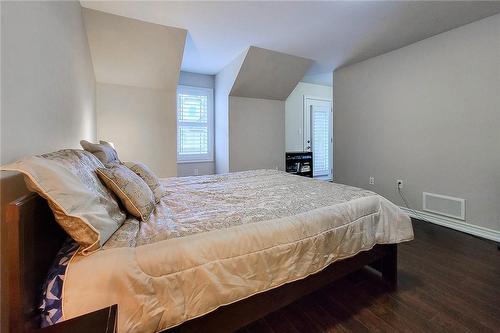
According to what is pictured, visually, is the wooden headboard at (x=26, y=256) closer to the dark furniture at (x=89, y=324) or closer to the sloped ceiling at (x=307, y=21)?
the dark furniture at (x=89, y=324)

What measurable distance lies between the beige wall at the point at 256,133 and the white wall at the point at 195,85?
0.83 metres

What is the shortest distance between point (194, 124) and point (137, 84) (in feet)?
4.29

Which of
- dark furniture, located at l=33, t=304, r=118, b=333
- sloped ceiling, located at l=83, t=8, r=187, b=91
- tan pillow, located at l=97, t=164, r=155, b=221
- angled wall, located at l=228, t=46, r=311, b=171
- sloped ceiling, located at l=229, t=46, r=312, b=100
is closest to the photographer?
dark furniture, located at l=33, t=304, r=118, b=333

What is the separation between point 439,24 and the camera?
2.68 m

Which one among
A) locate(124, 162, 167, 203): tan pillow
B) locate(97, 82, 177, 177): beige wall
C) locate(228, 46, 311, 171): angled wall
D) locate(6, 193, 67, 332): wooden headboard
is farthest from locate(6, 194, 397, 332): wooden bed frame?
locate(228, 46, 311, 171): angled wall

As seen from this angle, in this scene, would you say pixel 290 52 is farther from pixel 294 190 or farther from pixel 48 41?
pixel 48 41

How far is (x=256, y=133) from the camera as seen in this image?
4570 millimetres

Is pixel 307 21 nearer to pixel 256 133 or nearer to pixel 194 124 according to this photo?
pixel 256 133

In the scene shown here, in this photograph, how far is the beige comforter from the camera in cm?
82

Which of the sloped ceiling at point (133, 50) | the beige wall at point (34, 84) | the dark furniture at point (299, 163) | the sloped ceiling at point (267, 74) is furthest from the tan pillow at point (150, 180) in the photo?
the dark furniture at point (299, 163)

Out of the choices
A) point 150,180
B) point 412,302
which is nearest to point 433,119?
point 412,302

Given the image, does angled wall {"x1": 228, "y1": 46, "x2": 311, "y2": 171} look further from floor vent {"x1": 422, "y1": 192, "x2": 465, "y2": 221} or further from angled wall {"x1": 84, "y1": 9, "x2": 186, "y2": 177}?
Answer: floor vent {"x1": 422, "y1": 192, "x2": 465, "y2": 221}

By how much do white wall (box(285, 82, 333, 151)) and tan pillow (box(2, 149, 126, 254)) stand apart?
15.6 feet

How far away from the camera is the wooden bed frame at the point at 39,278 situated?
662mm
